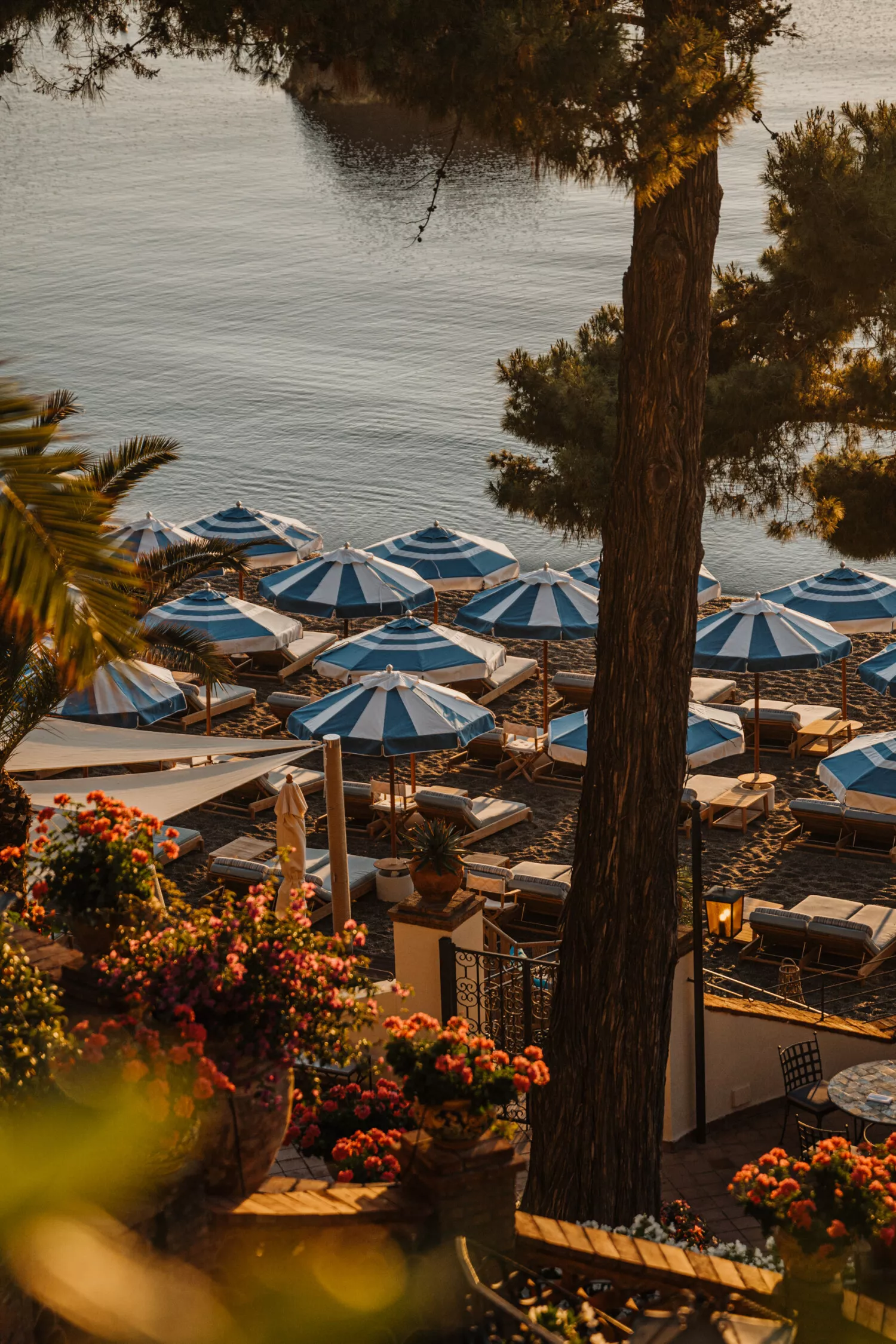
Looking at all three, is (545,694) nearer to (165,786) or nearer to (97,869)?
(165,786)

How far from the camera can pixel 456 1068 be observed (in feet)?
16.6

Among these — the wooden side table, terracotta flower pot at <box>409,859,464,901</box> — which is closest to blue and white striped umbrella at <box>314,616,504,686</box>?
the wooden side table

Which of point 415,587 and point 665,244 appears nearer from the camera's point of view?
point 665,244

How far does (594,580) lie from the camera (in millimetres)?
19922

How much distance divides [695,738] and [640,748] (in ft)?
22.8

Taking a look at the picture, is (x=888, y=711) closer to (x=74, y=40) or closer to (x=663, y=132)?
(x=663, y=132)

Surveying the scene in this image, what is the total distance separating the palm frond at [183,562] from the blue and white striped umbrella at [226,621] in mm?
4084

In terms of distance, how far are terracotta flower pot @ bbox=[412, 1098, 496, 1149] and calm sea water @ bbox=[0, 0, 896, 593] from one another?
20799 mm

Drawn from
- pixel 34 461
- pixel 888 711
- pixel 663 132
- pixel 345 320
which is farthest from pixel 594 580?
pixel 345 320

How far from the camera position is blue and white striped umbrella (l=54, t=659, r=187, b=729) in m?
15.2

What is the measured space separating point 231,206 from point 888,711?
75.8 meters

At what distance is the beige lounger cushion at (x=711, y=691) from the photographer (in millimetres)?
17688

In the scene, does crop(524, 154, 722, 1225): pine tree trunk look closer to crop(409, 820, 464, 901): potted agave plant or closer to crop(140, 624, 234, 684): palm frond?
crop(409, 820, 464, 901): potted agave plant

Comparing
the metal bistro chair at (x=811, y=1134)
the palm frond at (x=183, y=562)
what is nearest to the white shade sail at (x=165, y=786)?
the palm frond at (x=183, y=562)
